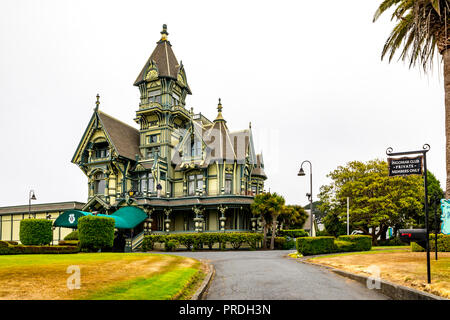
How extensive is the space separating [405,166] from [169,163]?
Answer: 35.4 meters

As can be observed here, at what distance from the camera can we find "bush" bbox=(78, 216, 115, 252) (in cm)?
2650

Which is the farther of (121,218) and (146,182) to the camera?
(146,182)

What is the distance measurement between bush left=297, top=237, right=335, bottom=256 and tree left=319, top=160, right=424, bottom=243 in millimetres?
16150

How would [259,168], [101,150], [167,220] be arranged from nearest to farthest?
1. [167,220]
2. [101,150]
3. [259,168]

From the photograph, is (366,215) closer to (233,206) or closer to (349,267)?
(233,206)

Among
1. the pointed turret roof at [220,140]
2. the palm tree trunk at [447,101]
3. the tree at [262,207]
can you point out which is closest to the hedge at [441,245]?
the palm tree trunk at [447,101]

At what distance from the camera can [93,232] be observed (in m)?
26.6

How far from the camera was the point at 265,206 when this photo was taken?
35.6 metres

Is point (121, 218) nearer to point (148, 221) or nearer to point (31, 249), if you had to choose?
point (148, 221)

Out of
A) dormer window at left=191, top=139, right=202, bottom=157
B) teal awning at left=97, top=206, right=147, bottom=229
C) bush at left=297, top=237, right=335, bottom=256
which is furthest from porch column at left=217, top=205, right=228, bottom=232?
bush at left=297, top=237, right=335, bottom=256

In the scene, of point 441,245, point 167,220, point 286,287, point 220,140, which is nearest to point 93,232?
point 167,220

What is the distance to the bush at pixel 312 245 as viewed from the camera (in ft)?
78.3
